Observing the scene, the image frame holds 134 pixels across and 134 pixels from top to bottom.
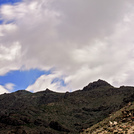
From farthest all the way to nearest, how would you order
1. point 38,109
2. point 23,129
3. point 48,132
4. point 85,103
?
point 85,103 → point 38,109 → point 48,132 → point 23,129

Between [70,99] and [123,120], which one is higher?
[70,99]

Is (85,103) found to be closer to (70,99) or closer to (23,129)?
(70,99)

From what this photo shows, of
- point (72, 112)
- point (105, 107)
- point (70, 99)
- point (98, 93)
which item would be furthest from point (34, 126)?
point (98, 93)

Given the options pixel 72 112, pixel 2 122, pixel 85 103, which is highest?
pixel 85 103

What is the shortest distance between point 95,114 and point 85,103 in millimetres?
33023

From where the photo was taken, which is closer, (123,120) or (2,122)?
(123,120)

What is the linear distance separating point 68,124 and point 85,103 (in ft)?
179

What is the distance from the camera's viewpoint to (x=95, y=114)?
145000 mm

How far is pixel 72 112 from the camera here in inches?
5974

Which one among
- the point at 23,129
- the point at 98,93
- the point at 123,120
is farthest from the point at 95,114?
the point at 123,120

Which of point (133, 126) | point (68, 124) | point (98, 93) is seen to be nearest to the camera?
point (133, 126)

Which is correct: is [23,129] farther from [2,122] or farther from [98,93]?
[98,93]

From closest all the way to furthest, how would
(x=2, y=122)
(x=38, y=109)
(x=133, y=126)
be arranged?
(x=133, y=126) < (x=2, y=122) < (x=38, y=109)

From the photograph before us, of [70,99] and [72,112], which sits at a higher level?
[70,99]
